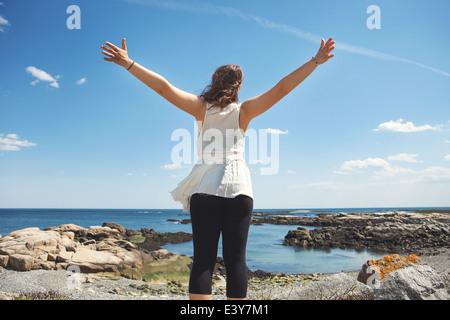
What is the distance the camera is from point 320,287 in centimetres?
420

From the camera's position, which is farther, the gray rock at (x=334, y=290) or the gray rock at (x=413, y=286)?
the gray rock at (x=334, y=290)

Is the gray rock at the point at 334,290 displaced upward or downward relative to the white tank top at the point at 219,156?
downward

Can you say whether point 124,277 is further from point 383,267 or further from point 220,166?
point 220,166

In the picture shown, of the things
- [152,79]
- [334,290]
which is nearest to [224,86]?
[152,79]

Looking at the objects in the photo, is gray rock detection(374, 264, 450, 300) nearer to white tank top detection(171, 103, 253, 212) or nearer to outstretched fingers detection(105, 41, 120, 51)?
white tank top detection(171, 103, 253, 212)

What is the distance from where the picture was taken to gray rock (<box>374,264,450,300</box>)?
3727 millimetres

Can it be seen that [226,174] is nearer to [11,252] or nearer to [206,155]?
[206,155]

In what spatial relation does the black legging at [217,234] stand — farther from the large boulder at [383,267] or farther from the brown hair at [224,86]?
the large boulder at [383,267]

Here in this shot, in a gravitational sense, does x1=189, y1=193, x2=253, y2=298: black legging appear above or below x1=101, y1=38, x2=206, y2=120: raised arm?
below

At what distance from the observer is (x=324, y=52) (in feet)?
6.47

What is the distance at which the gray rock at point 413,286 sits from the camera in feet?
12.2

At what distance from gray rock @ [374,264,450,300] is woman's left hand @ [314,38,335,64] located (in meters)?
3.41

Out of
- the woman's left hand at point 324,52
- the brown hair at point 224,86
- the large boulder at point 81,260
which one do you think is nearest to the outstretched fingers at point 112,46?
the brown hair at point 224,86

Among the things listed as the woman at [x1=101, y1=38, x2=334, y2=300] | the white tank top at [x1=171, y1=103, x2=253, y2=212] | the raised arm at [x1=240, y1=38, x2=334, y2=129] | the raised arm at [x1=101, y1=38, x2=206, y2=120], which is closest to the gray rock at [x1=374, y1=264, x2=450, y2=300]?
the woman at [x1=101, y1=38, x2=334, y2=300]
